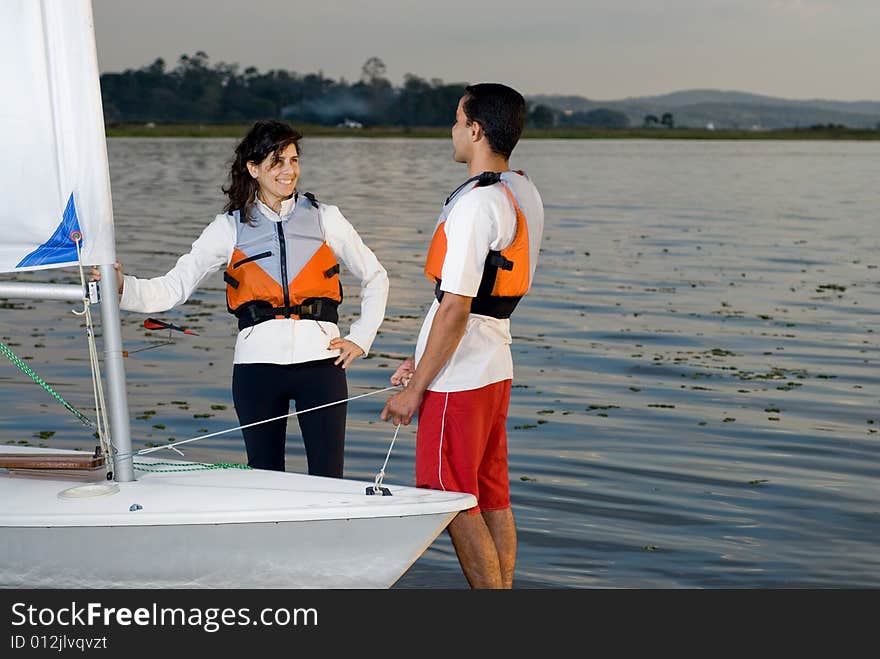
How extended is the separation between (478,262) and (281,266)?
1.12 metres

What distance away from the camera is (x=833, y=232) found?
103 ft

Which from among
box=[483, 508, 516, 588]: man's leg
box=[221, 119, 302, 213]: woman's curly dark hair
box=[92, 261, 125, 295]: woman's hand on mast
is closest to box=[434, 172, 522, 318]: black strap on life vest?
box=[483, 508, 516, 588]: man's leg

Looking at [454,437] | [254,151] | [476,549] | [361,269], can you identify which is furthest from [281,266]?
[476,549]

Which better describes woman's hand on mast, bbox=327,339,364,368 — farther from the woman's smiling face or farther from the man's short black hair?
the man's short black hair

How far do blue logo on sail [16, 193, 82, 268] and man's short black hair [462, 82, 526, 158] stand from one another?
5.21ft

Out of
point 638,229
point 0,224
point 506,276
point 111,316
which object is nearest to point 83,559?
point 111,316

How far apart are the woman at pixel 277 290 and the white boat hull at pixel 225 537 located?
549 mm

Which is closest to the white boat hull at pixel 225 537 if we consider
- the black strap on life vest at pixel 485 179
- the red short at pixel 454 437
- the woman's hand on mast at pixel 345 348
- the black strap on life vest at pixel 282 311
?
the red short at pixel 454 437

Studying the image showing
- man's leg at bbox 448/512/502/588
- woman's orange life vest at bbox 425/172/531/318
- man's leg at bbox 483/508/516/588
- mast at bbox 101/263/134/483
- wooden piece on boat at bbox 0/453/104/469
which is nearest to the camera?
woman's orange life vest at bbox 425/172/531/318

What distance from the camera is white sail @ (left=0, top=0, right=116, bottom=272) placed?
17.3ft
